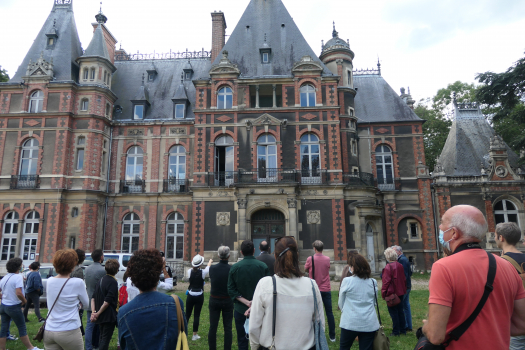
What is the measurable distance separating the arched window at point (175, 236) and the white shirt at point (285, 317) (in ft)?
72.6

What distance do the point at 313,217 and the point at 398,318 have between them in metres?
13.3

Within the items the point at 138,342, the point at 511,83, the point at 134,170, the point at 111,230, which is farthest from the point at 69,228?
the point at 511,83

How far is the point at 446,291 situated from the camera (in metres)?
2.82

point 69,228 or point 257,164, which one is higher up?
point 257,164

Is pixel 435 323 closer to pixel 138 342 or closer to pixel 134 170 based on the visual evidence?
pixel 138 342

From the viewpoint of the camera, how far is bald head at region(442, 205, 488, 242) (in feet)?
10.0

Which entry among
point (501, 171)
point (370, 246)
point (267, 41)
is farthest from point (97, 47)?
point (501, 171)

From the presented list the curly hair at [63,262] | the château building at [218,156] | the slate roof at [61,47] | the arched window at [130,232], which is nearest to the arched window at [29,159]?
the château building at [218,156]

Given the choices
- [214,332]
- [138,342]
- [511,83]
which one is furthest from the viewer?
[511,83]

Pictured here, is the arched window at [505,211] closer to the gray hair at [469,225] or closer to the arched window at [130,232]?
the arched window at [130,232]

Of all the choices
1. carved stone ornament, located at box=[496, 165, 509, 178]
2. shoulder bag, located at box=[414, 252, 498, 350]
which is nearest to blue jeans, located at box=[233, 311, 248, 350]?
shoulder bag, located at box=[414, 252, 498, 350]

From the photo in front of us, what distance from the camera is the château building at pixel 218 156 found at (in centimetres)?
2241

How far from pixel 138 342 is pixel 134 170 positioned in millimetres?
24714

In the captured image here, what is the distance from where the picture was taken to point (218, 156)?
23812 mm
